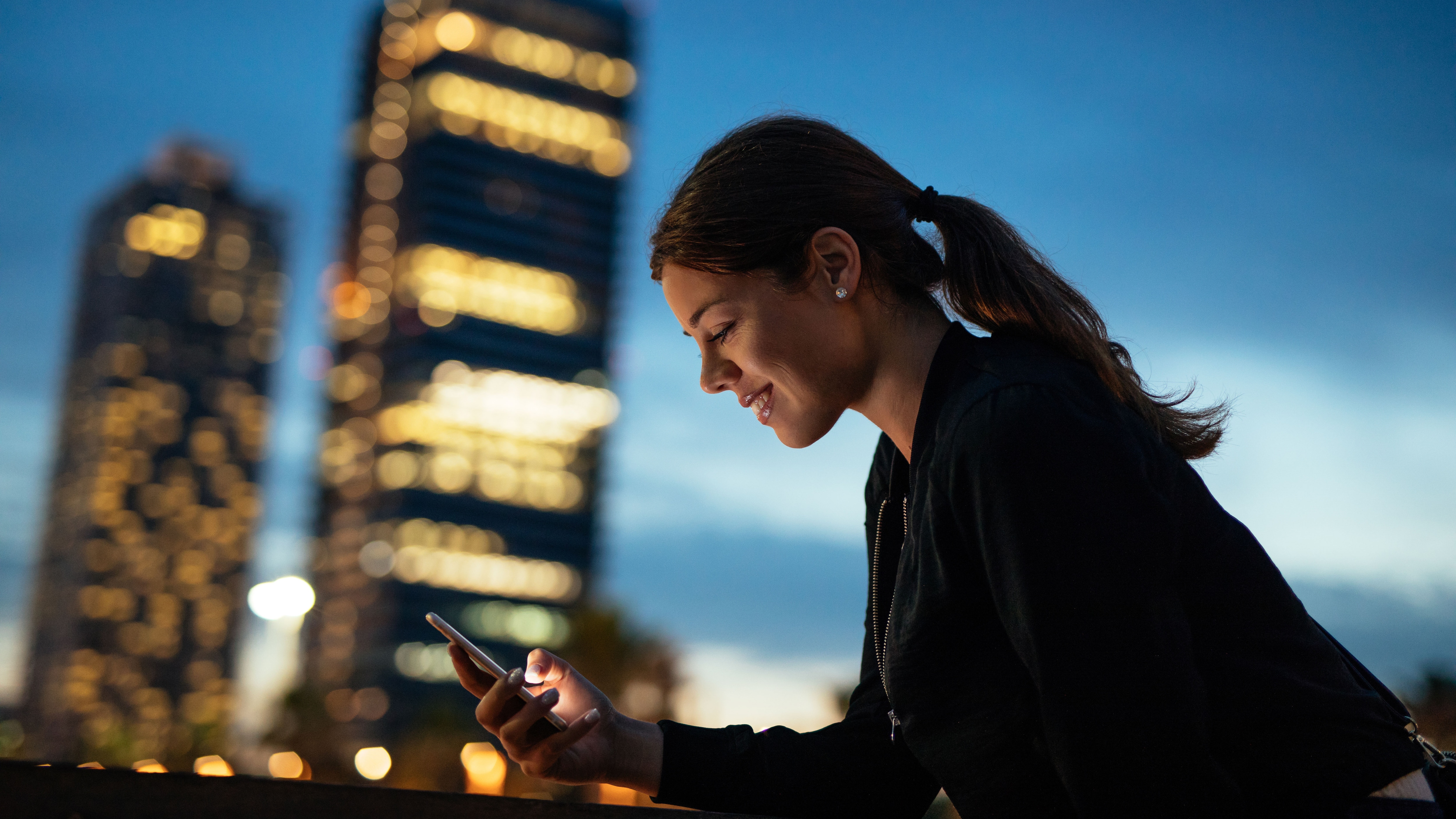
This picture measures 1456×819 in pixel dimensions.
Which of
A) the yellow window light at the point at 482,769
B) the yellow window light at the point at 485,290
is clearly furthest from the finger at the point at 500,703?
the yellow window light at the point at 485,290

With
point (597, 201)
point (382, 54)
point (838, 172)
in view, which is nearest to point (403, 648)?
point (597, 201)

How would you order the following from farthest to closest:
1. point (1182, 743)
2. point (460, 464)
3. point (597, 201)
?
point (597, 201) < point (460, 464) < point (1182, 743)

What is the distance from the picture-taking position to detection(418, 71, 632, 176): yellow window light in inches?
3501

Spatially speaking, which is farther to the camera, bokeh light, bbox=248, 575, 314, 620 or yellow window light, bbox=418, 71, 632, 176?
yellow window light, bbox=418, 71, 632, 176

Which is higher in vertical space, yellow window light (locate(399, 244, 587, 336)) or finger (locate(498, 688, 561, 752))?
yellow window light (locate(399, 244, 587, 336))

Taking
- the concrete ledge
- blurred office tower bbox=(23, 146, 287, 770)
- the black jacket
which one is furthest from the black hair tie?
blurred office tower bbox=(23, 146, 287, 770)

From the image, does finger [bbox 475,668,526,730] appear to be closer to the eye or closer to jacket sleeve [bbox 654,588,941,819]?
jacket sleeve [bbox 654,588,941,819]

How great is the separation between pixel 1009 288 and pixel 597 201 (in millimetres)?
92749

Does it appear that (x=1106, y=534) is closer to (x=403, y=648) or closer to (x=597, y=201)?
(x=403, y=648)

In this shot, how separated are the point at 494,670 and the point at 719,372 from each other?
592 mm

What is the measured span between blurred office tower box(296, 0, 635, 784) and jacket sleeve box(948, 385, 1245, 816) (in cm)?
7704

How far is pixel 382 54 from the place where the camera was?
312ft

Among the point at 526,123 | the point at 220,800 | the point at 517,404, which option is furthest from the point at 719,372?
the point at 526,123

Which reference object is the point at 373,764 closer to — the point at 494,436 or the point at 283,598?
the point at 283,598
